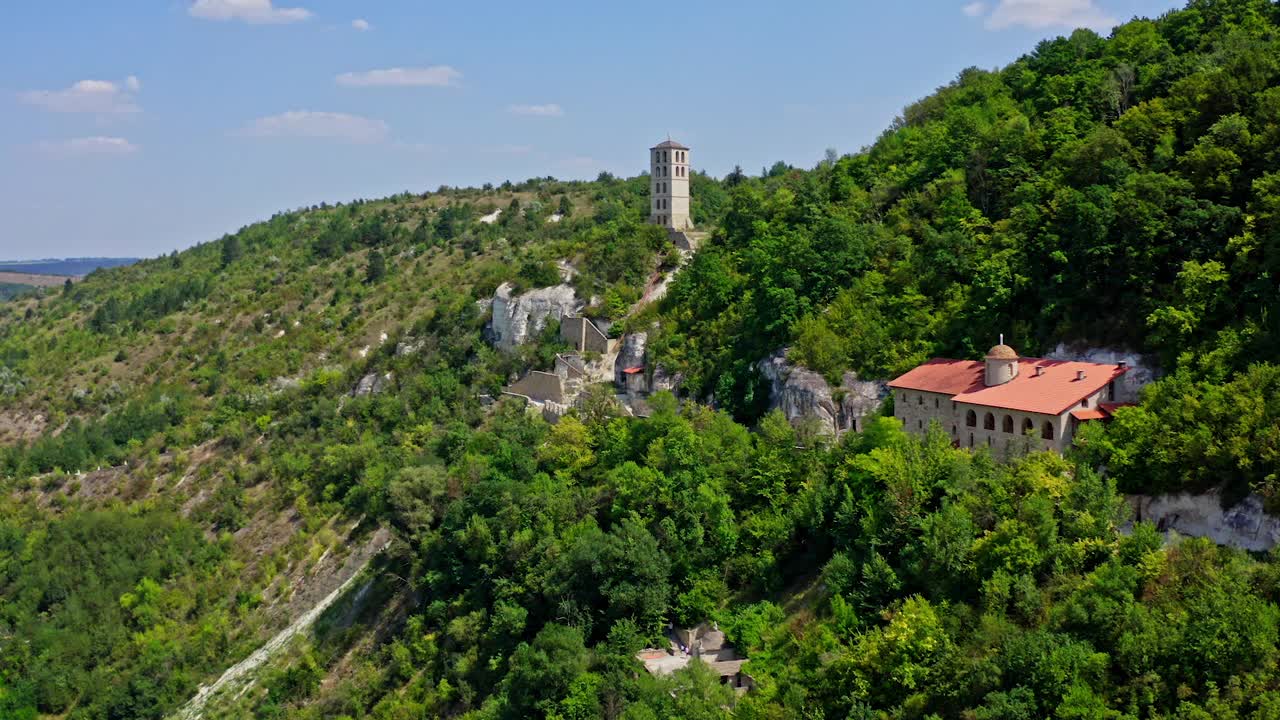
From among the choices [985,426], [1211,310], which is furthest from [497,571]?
[1211,310]

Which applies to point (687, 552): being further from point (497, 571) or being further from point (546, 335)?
point (546, 335)

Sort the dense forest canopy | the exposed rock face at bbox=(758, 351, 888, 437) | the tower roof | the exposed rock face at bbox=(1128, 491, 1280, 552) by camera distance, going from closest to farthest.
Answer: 1. the exposed rock face at bbox=(1128, 491, 1280, 552)
2. the dense forest canopy
3. the tower roof
4. the exposed rock face at bbox=(758, 351, 888, 437)

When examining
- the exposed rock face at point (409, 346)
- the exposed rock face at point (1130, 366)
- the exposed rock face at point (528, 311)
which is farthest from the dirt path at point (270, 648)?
the exposed rock face at point (1130, 366)

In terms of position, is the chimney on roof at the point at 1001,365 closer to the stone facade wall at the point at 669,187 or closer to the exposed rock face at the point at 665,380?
the exposed rock face at the point at 665,380

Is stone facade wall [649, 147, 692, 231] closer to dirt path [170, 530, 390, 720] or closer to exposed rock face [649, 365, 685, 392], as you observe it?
exposed rock face [649, 365, 685, 392]

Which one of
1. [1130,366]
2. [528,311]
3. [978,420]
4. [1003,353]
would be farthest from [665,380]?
[1130,366]

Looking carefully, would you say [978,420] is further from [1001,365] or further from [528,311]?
[528,311]

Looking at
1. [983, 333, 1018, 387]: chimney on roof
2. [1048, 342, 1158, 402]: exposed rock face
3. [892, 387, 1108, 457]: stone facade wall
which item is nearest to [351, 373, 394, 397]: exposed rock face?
[892, 387, 1108, 457]: stone facade wall
